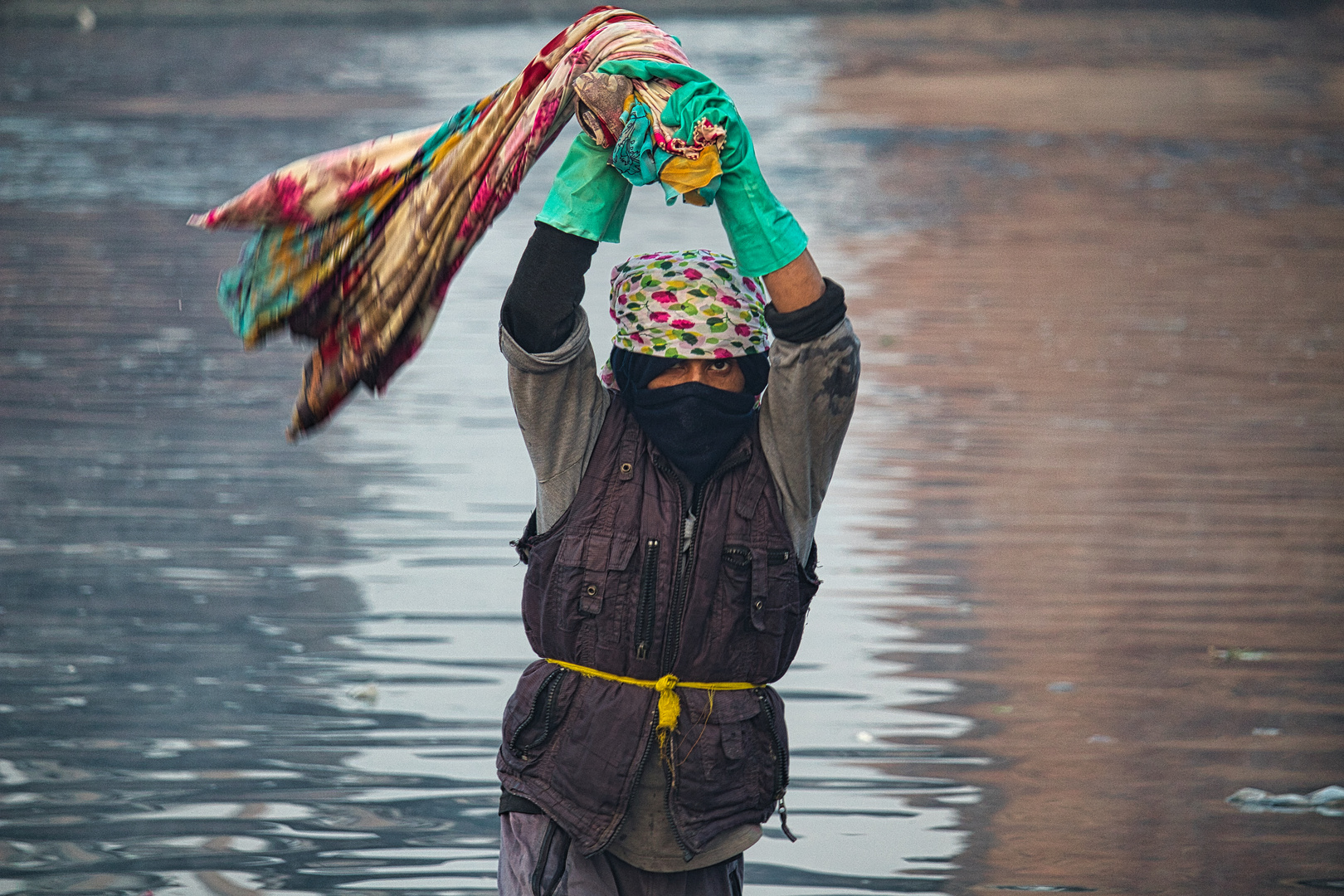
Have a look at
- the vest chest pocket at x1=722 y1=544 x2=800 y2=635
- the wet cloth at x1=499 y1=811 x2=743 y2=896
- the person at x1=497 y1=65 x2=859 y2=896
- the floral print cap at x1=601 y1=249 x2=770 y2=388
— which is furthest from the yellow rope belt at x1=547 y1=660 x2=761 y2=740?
the floral print cap at x1=601 y1=249 x2=770 y2=388

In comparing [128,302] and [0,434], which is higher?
[128,302]

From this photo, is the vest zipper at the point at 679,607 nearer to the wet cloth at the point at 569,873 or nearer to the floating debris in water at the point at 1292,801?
the wet cloth at the point at 569,873

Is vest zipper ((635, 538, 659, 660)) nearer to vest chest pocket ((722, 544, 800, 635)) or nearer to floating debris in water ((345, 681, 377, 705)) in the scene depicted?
vest chest pocket ((722, 544, 800, 635))

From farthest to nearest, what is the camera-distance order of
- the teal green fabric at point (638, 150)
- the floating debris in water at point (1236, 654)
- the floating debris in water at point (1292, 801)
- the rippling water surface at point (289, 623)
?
the floating debris in water at point (1236, 654) → the floating debris in water at point (1292, 801) → the rippling water surface at point (289, 623) → the teal green fabric at point (638, 150)

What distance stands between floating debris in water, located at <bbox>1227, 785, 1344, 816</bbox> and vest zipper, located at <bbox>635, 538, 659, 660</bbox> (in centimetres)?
267

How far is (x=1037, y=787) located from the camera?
4.59m

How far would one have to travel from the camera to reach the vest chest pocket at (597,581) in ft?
8.14

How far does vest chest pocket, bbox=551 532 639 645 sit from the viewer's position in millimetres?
2480

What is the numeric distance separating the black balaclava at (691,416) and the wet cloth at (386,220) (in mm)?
362

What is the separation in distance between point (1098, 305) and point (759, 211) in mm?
8611

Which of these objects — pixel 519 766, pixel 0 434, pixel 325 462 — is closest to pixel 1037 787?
pixel 519 766

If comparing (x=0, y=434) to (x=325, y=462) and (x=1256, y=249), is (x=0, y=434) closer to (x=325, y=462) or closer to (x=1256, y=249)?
(x=325, y=462)

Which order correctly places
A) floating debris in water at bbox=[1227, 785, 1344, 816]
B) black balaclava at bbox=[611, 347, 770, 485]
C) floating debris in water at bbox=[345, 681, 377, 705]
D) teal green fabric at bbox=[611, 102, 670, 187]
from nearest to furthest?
teal green fabric at bbox=[611, 102, 670, 187]
black balaclava at bbox=[611, 347, 770, 485]
floating debris in water at bbox=[1227, 785, 1344, 816]
floating debris in water at bbox=[345, 681, 377, 705]

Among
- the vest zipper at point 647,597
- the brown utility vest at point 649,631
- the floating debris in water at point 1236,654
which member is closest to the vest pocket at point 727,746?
the brown utility vest at point 649,631
